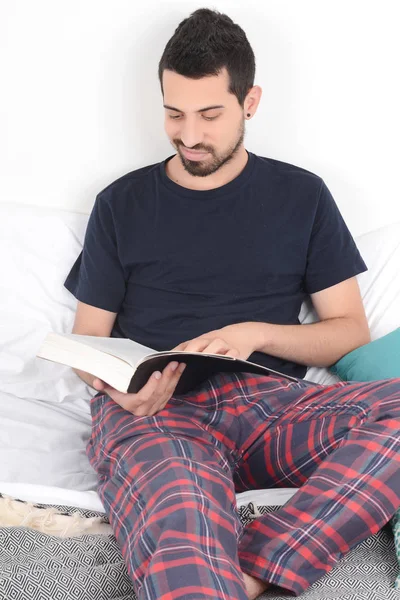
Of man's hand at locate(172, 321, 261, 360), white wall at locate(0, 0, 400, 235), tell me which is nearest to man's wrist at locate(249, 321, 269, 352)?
man's hand at locate(172, 321, 261, 360)

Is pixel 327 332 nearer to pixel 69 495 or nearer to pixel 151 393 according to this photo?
pixel 151 393

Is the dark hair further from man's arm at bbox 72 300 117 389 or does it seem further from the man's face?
man's arm at bbox 72 300 117 389

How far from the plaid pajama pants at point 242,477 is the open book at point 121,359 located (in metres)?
0.14

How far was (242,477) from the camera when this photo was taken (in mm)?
1568

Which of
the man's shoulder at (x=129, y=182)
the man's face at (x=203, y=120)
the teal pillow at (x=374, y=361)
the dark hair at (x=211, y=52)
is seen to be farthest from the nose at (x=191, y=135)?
the teal pillow at (x=374, y=361)

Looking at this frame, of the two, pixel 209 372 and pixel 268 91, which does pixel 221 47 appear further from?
pixel 209 372

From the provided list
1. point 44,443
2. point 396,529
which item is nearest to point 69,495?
point 44,443

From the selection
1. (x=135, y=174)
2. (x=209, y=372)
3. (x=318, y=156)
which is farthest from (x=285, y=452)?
(x=318, y=156)

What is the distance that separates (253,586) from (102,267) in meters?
0.83

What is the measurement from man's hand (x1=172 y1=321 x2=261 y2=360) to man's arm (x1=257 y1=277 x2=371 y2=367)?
5 centimetres

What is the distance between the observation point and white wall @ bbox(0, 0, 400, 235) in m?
2.04

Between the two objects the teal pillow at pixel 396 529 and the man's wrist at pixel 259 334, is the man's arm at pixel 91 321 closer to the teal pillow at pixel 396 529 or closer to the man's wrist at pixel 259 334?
the man's wrist at pixel 259 334

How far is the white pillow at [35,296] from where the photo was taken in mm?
1861

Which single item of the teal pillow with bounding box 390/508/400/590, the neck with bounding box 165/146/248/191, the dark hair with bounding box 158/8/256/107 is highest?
the dark hair with bounding box 158/8/256/107
